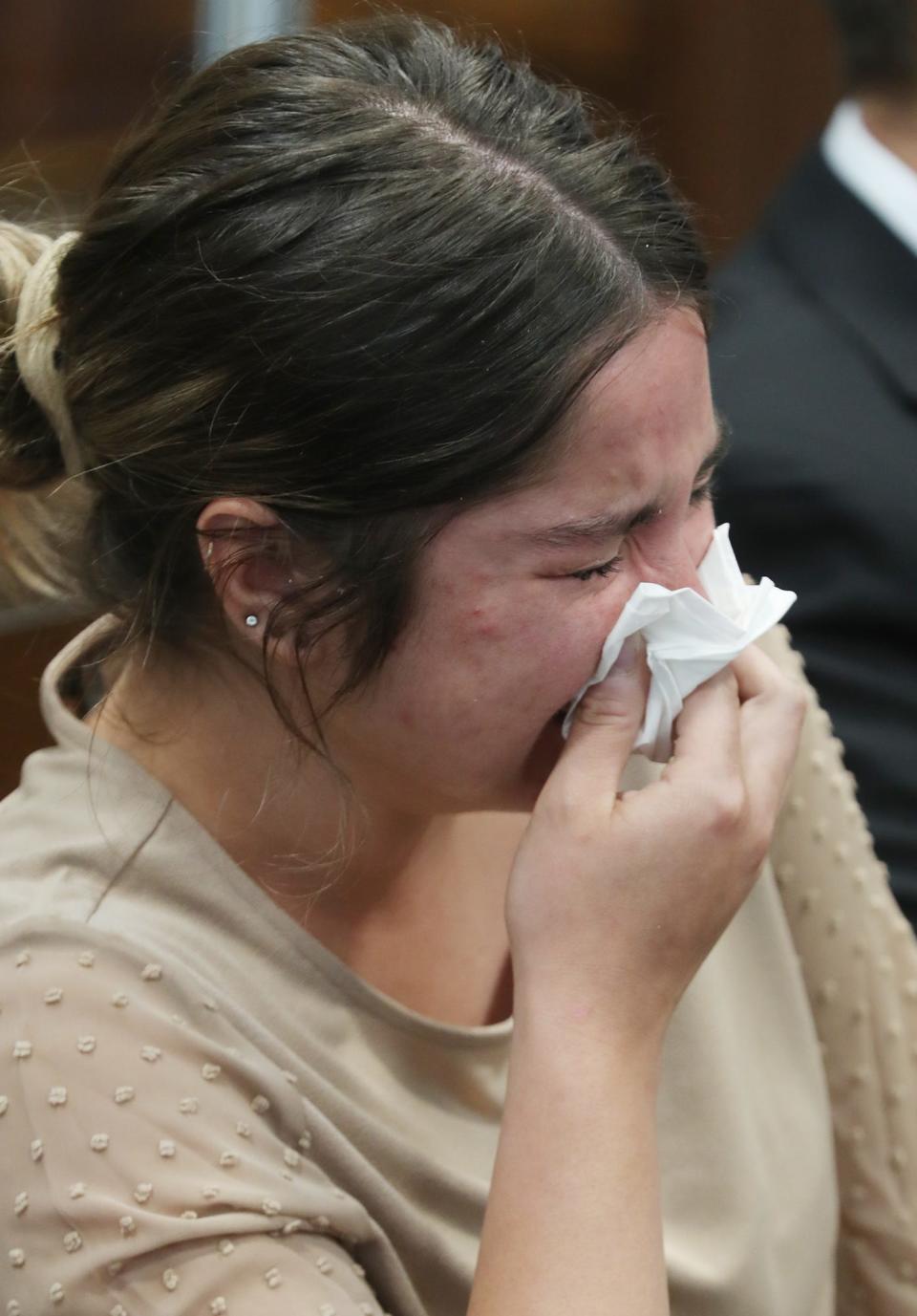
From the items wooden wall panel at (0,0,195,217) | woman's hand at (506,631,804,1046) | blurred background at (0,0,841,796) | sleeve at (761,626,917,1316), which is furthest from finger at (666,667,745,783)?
wooden wall panel at (0,0,195,217)

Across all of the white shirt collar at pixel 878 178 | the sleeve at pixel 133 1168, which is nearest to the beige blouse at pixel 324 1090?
the sleeve at pixel 133 1168

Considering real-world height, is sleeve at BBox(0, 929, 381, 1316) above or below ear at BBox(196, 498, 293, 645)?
below

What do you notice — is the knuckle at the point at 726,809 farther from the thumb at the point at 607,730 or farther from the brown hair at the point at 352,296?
the brown hair at the point at 352,296

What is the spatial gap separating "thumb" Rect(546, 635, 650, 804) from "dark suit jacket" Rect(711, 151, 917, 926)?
61 cm

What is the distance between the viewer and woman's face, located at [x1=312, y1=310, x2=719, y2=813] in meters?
0.92

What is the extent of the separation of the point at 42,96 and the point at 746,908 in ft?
4.65

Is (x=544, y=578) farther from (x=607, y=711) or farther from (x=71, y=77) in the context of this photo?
(x=71, y=77)

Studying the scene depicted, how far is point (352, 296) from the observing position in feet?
2.86

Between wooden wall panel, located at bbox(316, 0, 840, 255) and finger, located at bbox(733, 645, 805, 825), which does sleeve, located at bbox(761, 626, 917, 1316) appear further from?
wooden wall panel, located at bbox(316, 0, 840, 255)

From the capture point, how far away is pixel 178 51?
219 cm

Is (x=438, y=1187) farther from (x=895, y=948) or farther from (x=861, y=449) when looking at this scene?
(x=861, y=449)

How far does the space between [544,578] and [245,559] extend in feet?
0.58

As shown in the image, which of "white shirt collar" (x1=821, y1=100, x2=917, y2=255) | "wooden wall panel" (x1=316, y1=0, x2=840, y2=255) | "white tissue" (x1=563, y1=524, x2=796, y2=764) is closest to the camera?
"white tissue" (x1=563, y1=524, x2=796, y2=764)

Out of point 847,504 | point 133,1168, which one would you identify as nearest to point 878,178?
point 847,504
